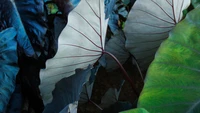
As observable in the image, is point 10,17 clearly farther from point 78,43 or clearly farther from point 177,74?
point 177,74

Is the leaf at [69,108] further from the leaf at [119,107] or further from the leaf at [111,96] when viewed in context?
the leaf at [111,96]

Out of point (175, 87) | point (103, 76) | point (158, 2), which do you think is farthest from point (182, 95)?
point (103, 76)

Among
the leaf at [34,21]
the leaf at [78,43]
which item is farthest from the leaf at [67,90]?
the leaf at [34,21]

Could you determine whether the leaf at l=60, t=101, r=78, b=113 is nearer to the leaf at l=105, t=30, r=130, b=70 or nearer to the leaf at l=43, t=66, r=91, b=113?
the leaf at l=43, t=66, r=91, b=113

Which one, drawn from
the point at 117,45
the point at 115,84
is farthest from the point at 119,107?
the point at 115,84

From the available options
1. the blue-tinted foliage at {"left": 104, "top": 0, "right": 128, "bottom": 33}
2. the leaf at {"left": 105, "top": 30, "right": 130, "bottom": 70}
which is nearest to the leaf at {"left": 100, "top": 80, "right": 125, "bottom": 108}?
the leaf at {"left": 105, "top": 30, "right": 130, "bottom": 70}

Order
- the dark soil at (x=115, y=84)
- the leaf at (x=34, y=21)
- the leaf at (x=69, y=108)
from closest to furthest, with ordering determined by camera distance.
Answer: the leaf at (x=69, y=108) → the leaf at (x=34, y=21) → the dark soil at (x=115, y=84)
